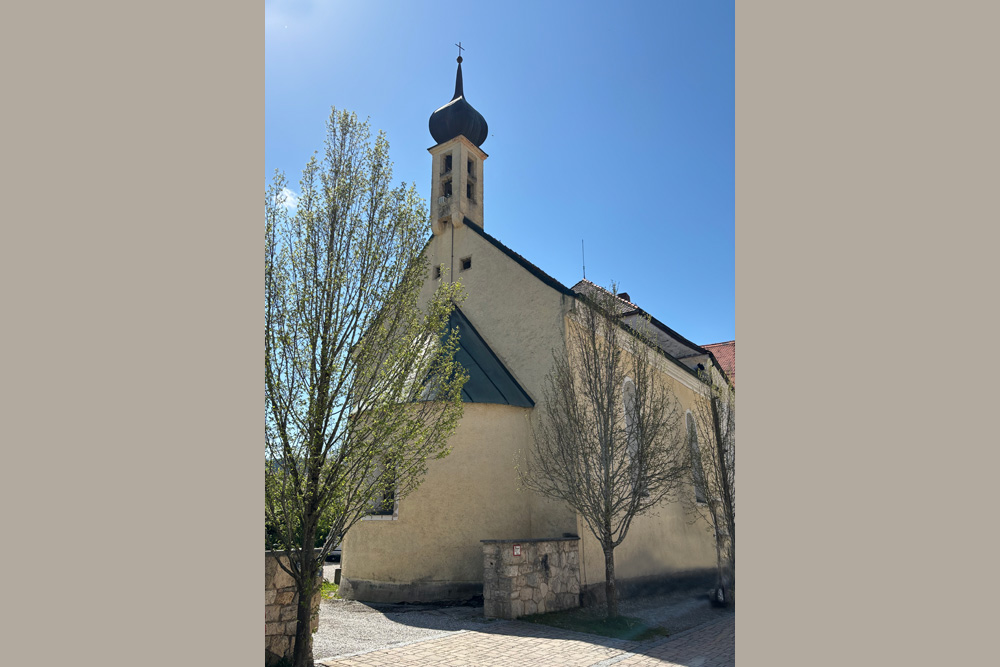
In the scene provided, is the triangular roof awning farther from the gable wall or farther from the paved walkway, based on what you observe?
the paved walkway

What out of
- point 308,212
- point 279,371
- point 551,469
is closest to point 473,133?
point 551,469

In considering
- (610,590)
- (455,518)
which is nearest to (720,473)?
(610,590)

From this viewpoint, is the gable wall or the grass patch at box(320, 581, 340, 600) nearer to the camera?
the gable wall

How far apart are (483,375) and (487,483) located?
9.51 ft

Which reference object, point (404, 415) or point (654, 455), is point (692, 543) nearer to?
point (654, 455)

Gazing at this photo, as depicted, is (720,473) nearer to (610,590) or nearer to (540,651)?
(610,590)

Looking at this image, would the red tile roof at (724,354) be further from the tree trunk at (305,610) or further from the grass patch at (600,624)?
the tree trunk at (305,610)

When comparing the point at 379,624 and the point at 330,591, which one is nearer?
the point at 379,624

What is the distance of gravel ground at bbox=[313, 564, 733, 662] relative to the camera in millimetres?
10641

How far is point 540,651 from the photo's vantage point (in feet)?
33.6

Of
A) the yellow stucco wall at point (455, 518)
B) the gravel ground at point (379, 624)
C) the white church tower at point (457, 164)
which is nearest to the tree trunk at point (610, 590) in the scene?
the gravel ground at point (379, 624)

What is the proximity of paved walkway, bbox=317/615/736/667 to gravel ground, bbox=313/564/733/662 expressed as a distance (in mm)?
496

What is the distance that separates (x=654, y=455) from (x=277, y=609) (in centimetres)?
902

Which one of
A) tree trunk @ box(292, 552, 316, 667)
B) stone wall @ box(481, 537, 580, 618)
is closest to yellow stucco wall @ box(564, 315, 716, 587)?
stone wall @ box(481, 537, 580, 618)
